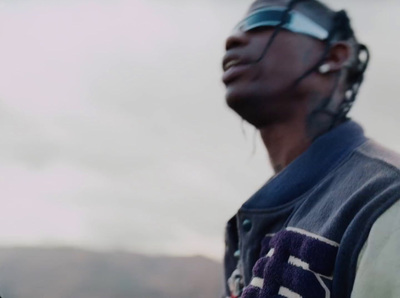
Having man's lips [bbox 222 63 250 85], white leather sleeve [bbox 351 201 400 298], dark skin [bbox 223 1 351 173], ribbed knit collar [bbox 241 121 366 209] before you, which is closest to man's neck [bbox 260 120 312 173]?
dark skin [bbox 223 1 351 173]

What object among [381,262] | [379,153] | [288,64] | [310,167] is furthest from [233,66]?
[381,262]

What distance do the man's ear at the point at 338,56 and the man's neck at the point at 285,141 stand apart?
14.4 inches

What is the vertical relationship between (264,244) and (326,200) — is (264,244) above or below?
below

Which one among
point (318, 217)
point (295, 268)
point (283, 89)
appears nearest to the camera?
point (295, 268)

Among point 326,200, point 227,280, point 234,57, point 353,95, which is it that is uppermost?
point 234,57

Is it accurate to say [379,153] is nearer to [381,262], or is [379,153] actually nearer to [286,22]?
[381,262]

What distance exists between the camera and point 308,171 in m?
3.17

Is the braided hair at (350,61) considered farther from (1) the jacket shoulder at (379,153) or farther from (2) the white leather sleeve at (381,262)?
(2) the white leather sleeve at (381,262)

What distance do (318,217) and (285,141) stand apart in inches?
26.9

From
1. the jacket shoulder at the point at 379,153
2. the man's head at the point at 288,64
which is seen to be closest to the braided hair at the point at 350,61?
the man's head at the point at 288,64

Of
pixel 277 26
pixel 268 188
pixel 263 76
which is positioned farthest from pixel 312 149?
pixel 277 26

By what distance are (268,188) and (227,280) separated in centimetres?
76

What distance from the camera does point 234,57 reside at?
3617 mm

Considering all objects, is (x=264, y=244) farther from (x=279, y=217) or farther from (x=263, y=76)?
(x=263, y=76)
